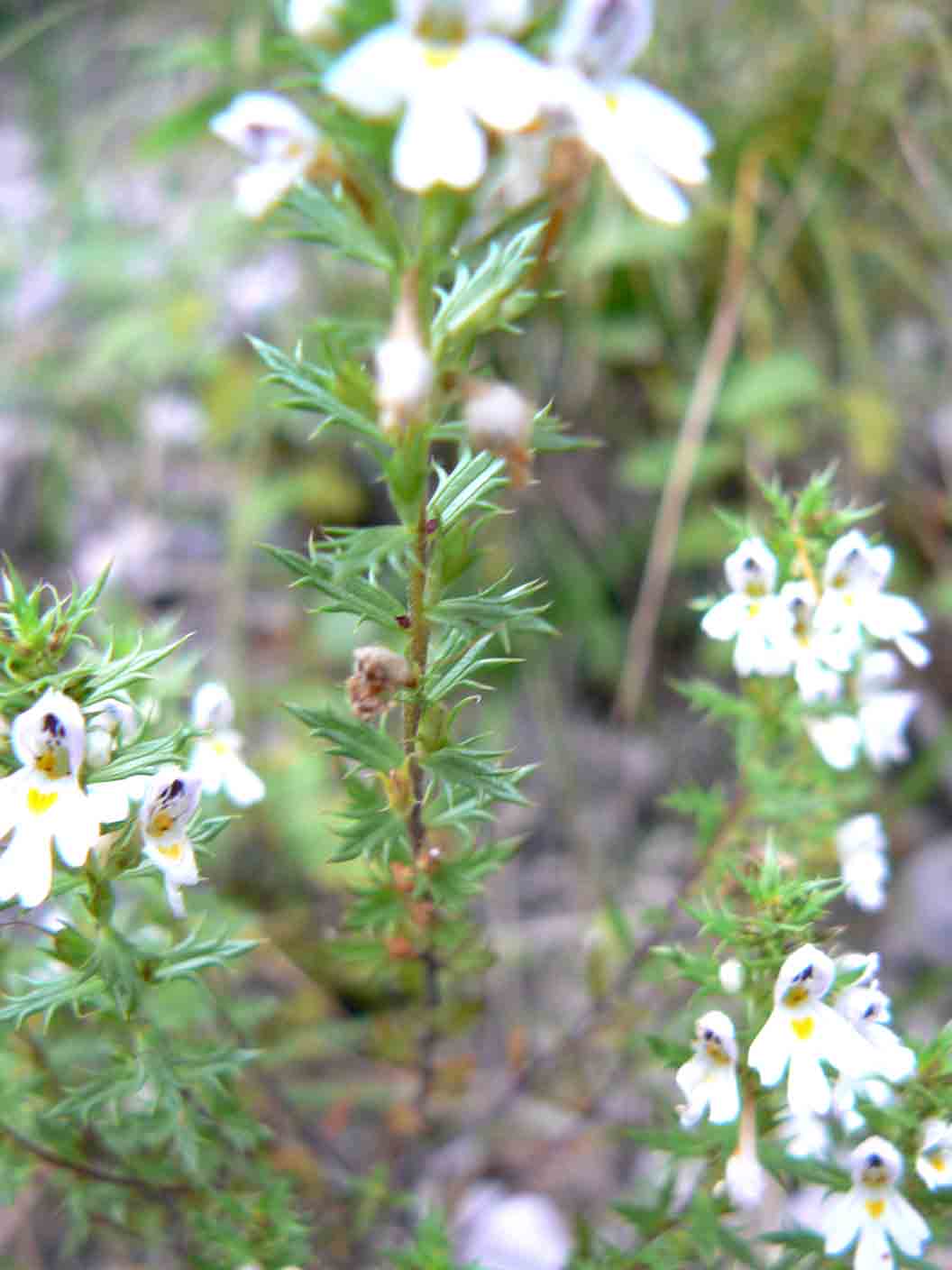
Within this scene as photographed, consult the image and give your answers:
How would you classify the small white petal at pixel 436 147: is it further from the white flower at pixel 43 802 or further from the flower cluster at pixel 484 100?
the white flower at pixel 43 802

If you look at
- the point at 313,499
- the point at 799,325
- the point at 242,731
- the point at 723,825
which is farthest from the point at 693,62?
the point at 723,825

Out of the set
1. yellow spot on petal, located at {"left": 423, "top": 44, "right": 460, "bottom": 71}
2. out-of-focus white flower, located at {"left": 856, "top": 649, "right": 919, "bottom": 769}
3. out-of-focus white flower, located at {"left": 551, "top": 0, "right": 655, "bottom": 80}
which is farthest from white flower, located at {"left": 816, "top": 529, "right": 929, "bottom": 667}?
yellow spot on petal, located at {"left": 423, "top": 44, "right": 460, "bottom": 71}

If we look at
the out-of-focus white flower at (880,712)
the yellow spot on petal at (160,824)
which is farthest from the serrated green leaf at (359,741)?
the out-of-focus white flower at (880,712)

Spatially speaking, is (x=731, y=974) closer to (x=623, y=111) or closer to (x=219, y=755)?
(x=219, y=755)

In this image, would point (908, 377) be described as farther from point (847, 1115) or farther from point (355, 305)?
point (847, 1115)

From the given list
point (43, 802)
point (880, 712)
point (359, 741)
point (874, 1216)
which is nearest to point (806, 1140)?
point (874, 1216)

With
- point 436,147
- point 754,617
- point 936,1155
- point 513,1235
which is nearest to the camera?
point 436,147
